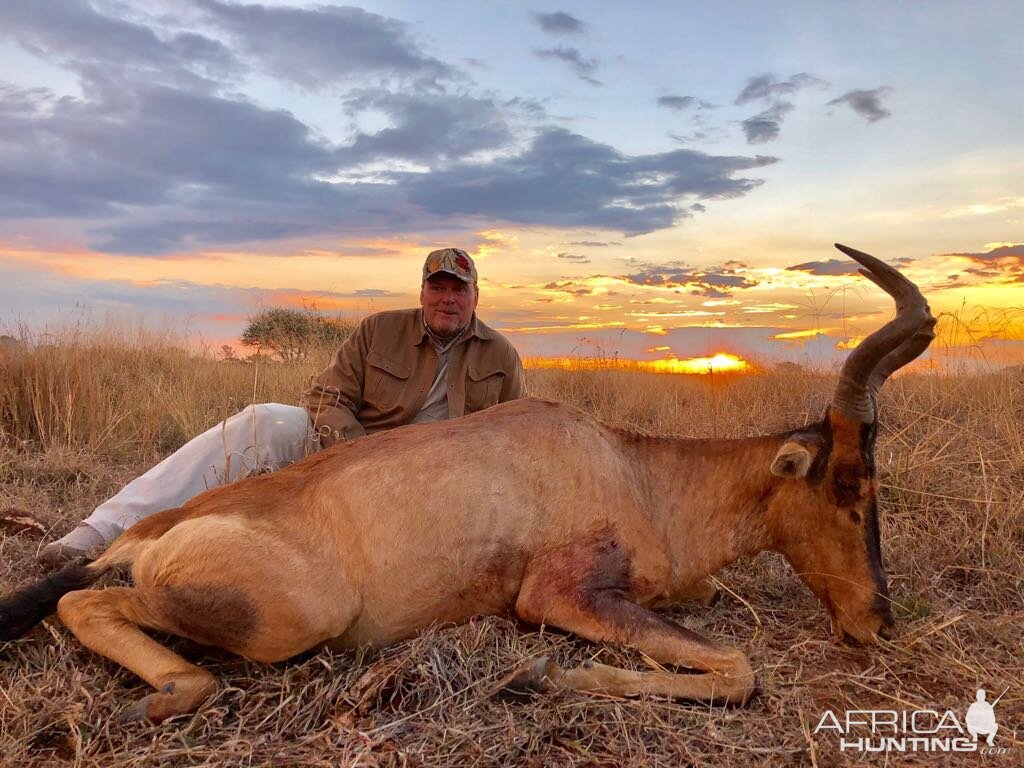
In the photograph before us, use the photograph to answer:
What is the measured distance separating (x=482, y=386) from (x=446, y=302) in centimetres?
85

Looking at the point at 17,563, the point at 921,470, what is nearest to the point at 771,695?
the point at 921,470

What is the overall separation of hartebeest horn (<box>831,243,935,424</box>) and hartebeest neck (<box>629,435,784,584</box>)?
1.64ft

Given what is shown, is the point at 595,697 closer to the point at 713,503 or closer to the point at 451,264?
the point at 713,503

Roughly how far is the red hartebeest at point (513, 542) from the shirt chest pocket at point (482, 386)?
245cm

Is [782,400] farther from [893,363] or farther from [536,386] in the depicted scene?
[893,363]

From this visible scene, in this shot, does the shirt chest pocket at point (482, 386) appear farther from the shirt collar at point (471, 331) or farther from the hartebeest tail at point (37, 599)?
the hartebeest tail at point (37, 599)

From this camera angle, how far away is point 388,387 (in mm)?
6883

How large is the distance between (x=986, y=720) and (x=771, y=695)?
0.91m

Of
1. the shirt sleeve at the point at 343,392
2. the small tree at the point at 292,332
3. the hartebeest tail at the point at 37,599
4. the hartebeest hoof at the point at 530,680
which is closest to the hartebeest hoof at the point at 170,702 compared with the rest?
the hartebeest tail at the point at 37,599

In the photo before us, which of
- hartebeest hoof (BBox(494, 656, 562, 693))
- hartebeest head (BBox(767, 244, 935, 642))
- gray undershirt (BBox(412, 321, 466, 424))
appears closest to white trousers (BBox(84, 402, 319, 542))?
gray undershirt (BBox(412, 321, 466, 424))

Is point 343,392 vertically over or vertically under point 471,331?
under

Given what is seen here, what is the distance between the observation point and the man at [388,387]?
20.5 feet

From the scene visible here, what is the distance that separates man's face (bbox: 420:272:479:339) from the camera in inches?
264

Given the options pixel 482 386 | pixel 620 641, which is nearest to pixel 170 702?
pixel 620 641
